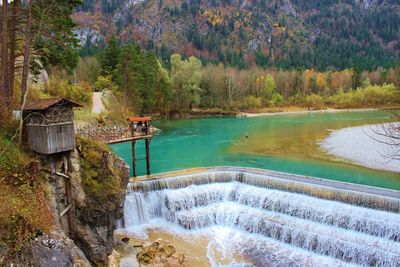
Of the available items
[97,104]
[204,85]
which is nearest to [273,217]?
[97,104]

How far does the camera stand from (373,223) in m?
17.0

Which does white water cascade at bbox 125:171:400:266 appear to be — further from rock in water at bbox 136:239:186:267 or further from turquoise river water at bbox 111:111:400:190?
turquoise river water at bbox 111:111:400:190

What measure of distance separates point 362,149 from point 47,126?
28954mm

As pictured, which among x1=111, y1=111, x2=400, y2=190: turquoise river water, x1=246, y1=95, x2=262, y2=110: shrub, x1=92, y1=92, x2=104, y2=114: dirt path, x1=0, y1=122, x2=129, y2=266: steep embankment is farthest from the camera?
x1=246, y1=95, x2=262, y2=110: shrub

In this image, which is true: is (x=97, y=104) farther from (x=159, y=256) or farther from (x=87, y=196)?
(x=159, y=256)

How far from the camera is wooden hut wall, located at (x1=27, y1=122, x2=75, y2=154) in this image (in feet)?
41.9

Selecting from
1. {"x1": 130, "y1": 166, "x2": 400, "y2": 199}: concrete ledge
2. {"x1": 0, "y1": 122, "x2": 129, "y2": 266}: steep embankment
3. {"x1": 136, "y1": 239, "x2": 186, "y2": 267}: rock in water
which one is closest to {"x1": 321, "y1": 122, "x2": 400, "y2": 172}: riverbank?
{"x1": 130, "y1": 166, "x2": 400, "y2": 199}: concrete ledge

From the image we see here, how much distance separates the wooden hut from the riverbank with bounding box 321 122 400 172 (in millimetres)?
19340

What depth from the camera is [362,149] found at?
3334cm

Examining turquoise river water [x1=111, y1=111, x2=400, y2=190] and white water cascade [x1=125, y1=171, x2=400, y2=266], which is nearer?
white water cascade [x1=125, y1=171, x2=400, y2=266]

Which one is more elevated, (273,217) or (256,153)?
(256,153)

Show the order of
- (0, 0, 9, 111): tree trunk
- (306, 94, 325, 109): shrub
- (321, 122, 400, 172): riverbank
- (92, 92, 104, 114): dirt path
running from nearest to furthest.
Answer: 1. (0, 0, 9, 111): tree trunk
2. (321, 122, 400, 172): riverbank
3. (92, 92, 104, 114): dirt path
4. (306, 94, 325, 109): shrub

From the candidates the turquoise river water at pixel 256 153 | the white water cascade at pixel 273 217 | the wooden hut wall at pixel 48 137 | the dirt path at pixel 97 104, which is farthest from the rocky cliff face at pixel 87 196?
the dirt path at pixel 97 104

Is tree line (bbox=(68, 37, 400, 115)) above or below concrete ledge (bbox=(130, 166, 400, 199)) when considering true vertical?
above
